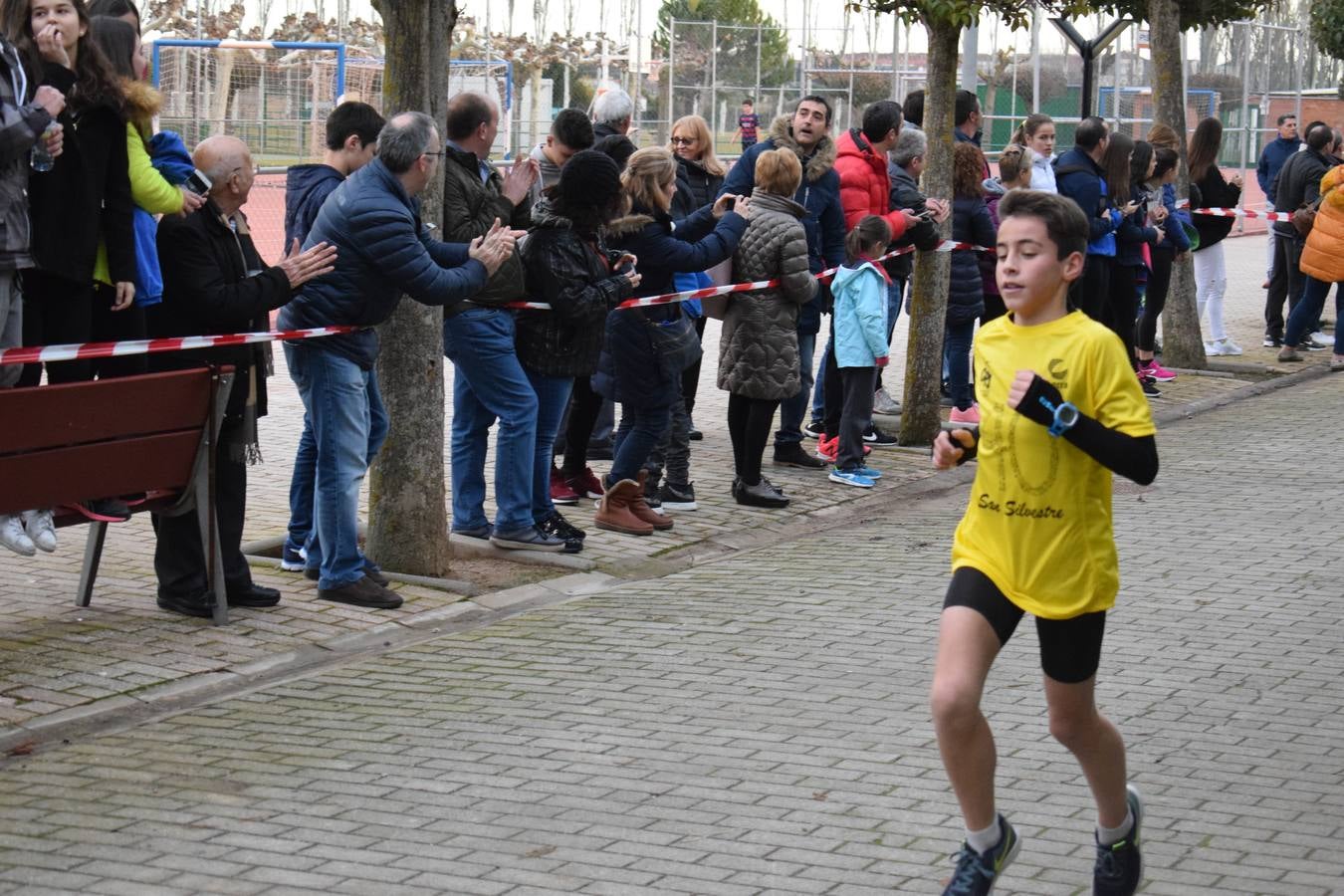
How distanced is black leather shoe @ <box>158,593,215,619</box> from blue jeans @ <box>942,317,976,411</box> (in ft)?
21.3

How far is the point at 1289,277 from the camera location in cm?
1758

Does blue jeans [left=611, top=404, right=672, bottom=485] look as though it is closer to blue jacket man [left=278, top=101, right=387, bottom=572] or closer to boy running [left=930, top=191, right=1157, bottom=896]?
blue jacket man [left=278, top=101, right=387, bottom=572]

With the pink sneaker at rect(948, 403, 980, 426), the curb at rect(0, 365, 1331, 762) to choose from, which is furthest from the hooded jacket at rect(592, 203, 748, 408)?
the pink sneaker at rect(948, 403, 980, 426)

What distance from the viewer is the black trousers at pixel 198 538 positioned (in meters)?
7.49

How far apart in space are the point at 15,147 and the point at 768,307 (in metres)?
4.51

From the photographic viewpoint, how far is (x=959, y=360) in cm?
1273

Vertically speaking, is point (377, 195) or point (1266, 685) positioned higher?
point (377, 195)

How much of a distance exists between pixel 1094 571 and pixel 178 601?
13.7 ft

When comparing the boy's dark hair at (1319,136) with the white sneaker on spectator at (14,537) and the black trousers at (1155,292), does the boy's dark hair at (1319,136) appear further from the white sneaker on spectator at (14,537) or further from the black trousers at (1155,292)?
the white sneaker on spectator at (14,537)

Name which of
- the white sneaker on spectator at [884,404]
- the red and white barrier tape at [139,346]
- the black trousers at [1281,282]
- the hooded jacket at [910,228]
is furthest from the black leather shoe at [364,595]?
the black trousers at [1281,282]

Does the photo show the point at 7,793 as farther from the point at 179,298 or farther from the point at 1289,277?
the point at 1289,277

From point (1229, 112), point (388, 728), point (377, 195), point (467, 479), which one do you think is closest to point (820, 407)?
point (467, 479)

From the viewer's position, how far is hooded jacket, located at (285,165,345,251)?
8.17 metres

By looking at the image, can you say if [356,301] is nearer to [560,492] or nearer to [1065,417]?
[560,492]
